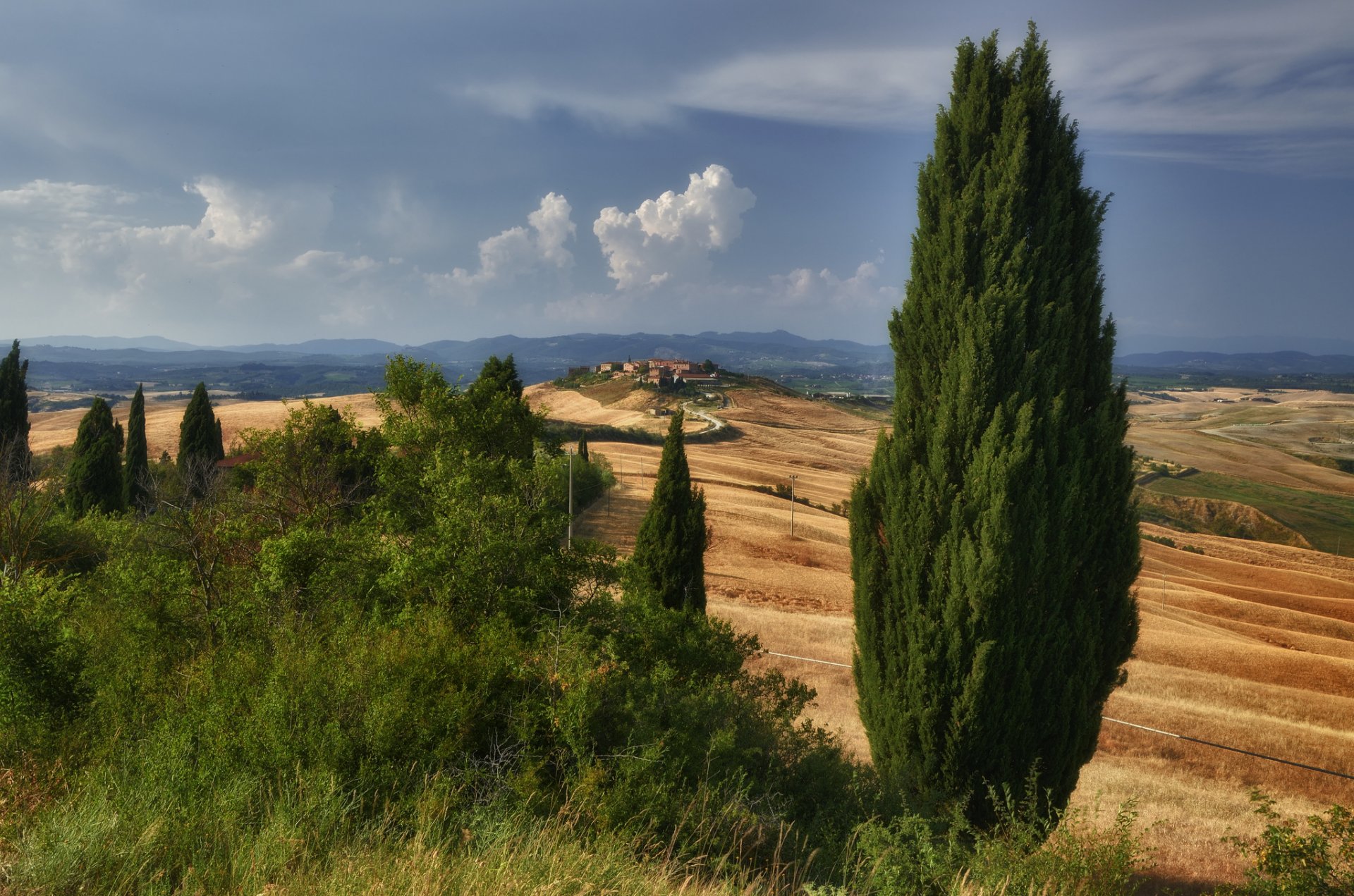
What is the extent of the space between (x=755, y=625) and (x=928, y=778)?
15229 millimetres

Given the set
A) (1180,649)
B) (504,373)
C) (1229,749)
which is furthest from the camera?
(504,373)

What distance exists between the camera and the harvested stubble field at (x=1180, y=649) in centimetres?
1352

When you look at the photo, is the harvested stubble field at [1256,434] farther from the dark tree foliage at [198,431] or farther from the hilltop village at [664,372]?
the dark tree foliage at [198,431]

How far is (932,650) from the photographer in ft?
27.7

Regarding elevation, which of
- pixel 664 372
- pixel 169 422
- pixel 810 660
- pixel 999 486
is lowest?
pixel 810 660

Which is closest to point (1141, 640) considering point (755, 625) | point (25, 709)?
point (755, 625)

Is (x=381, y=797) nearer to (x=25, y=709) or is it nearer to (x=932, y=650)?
(x=25, y=709)

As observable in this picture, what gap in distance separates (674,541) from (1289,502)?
3723 inches

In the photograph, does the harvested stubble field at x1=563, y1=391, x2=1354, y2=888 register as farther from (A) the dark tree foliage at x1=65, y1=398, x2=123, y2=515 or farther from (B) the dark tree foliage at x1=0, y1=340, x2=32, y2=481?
(B) the dark tree foliage at x1=0, y1=340, x2=32, y2=481

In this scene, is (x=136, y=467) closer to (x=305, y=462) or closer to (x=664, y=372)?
(x=305, y=462)

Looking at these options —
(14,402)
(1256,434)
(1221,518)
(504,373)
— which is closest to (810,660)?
(504,373)

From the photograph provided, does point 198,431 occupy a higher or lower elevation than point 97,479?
higher

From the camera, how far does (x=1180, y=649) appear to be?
80.9ft

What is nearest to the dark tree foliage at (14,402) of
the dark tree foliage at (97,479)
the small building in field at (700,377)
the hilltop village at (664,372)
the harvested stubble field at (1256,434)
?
the dark tree foliage at (97,479)
